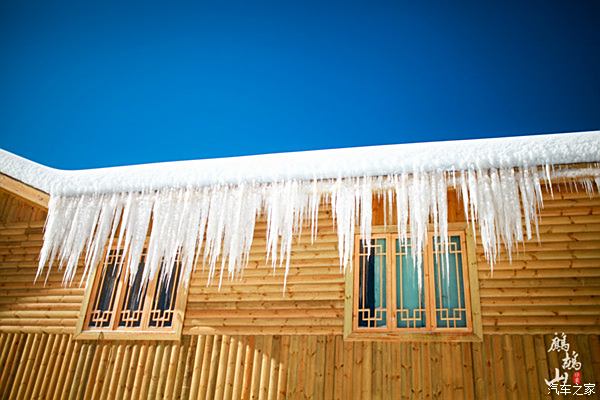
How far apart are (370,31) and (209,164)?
25.2ft

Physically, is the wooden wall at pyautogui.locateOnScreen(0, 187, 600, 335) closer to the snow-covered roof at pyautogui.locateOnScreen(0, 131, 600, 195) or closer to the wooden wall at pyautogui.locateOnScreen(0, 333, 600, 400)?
the wooden wall at pyautogui.locateOnScreen(0, 333, 600, 400)

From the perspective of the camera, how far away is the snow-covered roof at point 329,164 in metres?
3.79

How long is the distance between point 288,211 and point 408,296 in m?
1.68

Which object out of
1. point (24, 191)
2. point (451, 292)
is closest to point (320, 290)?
point (451, 292)

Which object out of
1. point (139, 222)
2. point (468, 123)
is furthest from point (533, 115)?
point (139, 222)

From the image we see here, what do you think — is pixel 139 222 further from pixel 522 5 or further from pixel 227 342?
pixel 522 5

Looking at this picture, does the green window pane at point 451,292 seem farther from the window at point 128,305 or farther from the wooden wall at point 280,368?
the window at point 128,305

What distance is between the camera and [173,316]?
5.25m

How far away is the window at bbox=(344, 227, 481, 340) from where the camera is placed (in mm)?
4422

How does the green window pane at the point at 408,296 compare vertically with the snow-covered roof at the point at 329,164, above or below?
below

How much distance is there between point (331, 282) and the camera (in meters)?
4.95

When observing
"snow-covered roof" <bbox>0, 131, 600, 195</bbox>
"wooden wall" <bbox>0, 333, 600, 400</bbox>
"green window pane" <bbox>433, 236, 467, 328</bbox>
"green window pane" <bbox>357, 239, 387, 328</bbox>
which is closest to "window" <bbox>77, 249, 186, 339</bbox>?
"wooden wall" <bbox>0, 333, 600, 400</bbox>

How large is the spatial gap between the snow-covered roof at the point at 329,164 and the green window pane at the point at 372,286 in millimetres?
1151

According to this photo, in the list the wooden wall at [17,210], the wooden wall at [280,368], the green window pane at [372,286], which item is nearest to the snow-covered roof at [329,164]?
the wooden wall at [17,210]
